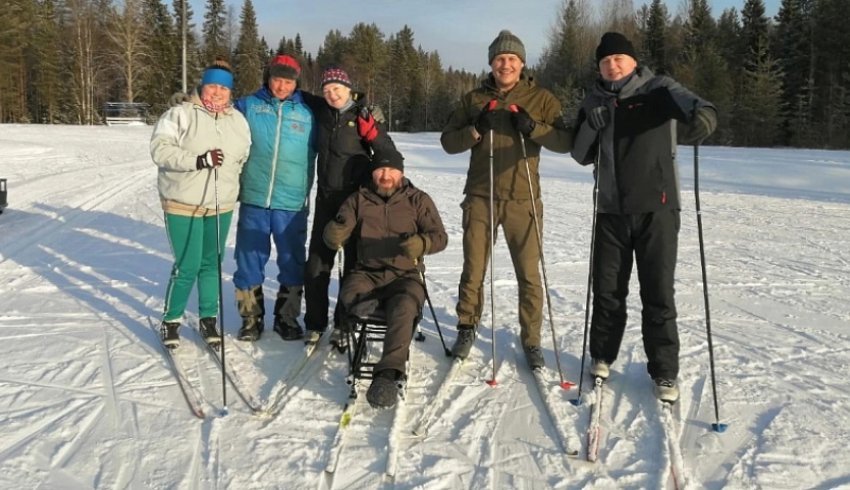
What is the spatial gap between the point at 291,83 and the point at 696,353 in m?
3.52

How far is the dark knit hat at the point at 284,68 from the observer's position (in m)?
4.29

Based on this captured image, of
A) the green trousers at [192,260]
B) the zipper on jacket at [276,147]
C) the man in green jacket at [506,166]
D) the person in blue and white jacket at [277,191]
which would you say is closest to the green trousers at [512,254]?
the man in green jacket at [506,166]

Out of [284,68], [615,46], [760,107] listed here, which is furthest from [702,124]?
[760,107]

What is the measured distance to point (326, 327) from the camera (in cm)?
470

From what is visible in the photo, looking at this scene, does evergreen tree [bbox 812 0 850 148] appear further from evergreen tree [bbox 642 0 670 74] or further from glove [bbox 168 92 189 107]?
glove [bbox 168 92 189 107]

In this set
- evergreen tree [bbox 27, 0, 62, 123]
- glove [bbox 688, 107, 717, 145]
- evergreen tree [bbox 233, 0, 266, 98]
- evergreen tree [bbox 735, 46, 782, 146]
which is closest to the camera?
glove [bbox 688, 107, 717, 145]

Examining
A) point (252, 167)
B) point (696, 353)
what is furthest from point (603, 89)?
point (252, 167)

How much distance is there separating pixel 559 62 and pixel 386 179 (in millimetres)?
46609

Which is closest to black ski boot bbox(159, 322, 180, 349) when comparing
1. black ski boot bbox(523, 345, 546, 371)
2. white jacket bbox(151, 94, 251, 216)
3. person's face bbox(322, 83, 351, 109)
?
white jacket bbox(151, 94, 251, 216)

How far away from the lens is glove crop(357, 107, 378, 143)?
169 inches

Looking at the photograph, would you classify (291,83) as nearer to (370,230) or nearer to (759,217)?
(370,230)

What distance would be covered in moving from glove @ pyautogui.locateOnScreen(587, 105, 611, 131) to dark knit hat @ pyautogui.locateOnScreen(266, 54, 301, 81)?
2.06 meters

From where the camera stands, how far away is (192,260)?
14.3ft

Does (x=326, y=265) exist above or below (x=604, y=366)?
above
